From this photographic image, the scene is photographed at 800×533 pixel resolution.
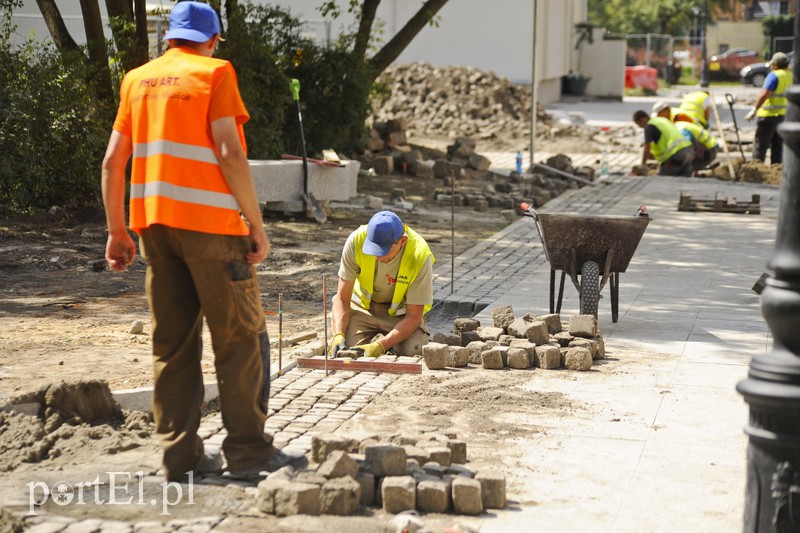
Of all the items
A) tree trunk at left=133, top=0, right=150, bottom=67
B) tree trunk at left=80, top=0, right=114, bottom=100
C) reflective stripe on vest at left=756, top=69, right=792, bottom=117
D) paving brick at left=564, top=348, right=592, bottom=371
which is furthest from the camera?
reflective stripe on vest at left=756, top=69, right=792, bottom=117

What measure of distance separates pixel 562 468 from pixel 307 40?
13164mm

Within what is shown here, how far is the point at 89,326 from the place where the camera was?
855 cm

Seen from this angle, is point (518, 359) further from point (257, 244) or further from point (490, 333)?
point (257, 244)

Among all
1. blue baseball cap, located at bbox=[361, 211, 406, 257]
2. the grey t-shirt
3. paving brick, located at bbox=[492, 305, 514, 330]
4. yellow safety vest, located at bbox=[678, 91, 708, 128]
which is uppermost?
yellow safety vest, located at bbox=[678, 91, 708, 128]

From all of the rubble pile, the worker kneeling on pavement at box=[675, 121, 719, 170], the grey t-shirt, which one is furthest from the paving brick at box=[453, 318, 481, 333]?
the rubble pile

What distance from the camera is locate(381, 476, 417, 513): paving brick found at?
15.6ft

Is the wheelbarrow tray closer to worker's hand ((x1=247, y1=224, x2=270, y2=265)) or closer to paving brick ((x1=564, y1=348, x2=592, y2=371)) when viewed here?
paving brick ((x1=564, y1=348, x2=592, y2=371))

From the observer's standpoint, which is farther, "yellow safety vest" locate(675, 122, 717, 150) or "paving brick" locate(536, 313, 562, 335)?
"yellow safety vest" locate(675, 122, 717, 150)

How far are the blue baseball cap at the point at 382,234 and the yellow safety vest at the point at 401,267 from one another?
249 mm

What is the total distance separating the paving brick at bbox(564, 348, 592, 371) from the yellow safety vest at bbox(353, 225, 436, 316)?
102cm

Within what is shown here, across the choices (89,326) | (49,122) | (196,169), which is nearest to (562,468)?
(196,169)

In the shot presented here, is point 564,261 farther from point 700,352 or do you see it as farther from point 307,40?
point 307,40

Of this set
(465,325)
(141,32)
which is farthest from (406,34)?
(465,325)

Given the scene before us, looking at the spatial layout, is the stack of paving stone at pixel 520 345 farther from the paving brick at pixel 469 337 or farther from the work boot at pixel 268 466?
the work boot at pixel 268 466
